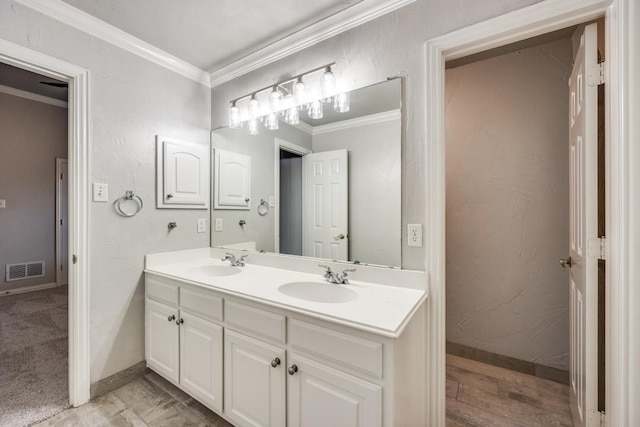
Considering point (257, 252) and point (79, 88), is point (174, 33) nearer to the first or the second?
point (79, 88)

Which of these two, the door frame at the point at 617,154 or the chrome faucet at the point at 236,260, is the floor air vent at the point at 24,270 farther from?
the door frame at the point at 617,154

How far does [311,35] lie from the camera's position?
173 cm

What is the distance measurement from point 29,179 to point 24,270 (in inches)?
48.2

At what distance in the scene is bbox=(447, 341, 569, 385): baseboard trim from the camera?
191cm

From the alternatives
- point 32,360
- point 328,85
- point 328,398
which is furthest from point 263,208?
point 32,360

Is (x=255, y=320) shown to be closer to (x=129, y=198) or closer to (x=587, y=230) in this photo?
(x=129, y=198)

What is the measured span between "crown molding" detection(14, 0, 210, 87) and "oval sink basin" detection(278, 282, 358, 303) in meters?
1.88

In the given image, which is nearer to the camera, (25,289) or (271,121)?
(271,121)

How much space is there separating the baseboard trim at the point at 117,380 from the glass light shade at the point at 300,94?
212cm

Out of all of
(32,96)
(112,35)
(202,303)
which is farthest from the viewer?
(32,96)

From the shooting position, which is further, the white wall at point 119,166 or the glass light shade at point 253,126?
the glass light shade at point 253,126

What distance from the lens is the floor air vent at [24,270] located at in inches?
139

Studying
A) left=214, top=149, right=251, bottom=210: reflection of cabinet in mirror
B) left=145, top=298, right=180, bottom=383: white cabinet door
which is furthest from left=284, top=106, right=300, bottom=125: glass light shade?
left=145, top=298, right=180, bottom=383: white cabinet door

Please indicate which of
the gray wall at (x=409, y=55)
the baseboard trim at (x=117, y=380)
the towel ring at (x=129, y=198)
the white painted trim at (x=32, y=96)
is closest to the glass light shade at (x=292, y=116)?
the gray wall at (x=409, y=55)
